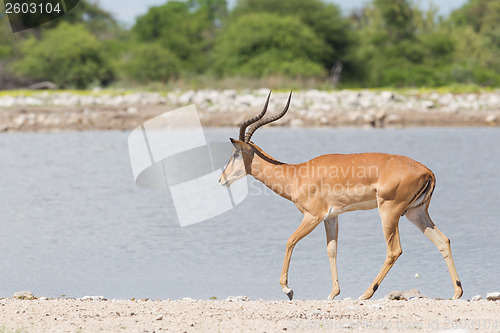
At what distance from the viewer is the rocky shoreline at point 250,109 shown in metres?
33.0

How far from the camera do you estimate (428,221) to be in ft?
29.1

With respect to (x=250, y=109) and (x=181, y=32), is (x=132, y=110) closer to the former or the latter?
(x=250, y=109)

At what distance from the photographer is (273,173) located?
915cm

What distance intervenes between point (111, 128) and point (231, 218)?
18.0 meters

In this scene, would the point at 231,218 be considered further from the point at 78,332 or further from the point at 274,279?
the point at 78,332

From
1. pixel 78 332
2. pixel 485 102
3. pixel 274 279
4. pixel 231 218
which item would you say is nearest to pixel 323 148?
pixel 231 218

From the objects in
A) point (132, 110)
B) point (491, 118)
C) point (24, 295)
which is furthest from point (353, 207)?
point (132, 110)

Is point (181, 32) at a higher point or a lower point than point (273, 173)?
lower

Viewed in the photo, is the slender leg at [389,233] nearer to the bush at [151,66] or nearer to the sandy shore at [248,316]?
the sandy shore at [248,316]

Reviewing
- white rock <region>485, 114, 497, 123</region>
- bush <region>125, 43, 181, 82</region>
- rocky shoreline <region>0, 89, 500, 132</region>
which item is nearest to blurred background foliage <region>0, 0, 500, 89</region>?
bush <region>125, 43, 181, 82</region>

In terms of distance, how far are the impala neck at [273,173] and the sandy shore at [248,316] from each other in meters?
1.44

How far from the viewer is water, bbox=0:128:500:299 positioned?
1004cm

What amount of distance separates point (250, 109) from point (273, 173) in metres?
25.0

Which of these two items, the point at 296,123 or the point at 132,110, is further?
the point at 132,110
